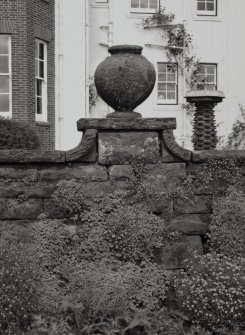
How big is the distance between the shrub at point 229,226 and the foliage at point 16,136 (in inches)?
285

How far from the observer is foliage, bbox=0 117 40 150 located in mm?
13797

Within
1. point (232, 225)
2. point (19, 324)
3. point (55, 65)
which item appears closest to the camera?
point (19, 324)

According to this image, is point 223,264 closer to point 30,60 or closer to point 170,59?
point 30,60

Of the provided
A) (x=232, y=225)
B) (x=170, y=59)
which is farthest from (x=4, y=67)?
(x=232, y=225)

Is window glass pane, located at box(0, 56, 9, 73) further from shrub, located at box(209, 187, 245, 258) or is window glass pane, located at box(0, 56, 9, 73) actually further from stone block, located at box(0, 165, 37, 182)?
shrub, located at box(209, 187, 245, 258)

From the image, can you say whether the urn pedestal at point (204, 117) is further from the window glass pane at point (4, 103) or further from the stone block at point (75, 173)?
the stone block at point (75, 173)

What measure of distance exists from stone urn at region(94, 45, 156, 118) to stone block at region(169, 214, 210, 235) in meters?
1.30

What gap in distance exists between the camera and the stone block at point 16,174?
284 inches

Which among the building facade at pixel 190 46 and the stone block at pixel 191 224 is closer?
the stone block at pixel 191 224

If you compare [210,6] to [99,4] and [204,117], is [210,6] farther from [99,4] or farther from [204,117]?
[204,117]

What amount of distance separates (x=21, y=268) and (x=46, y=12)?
12511 millimetres

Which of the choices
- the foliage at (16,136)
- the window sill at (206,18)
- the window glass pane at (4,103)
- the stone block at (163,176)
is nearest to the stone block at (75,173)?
the stone block at (163,176)

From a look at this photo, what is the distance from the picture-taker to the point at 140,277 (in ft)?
22.0

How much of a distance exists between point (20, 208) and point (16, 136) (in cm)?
688
